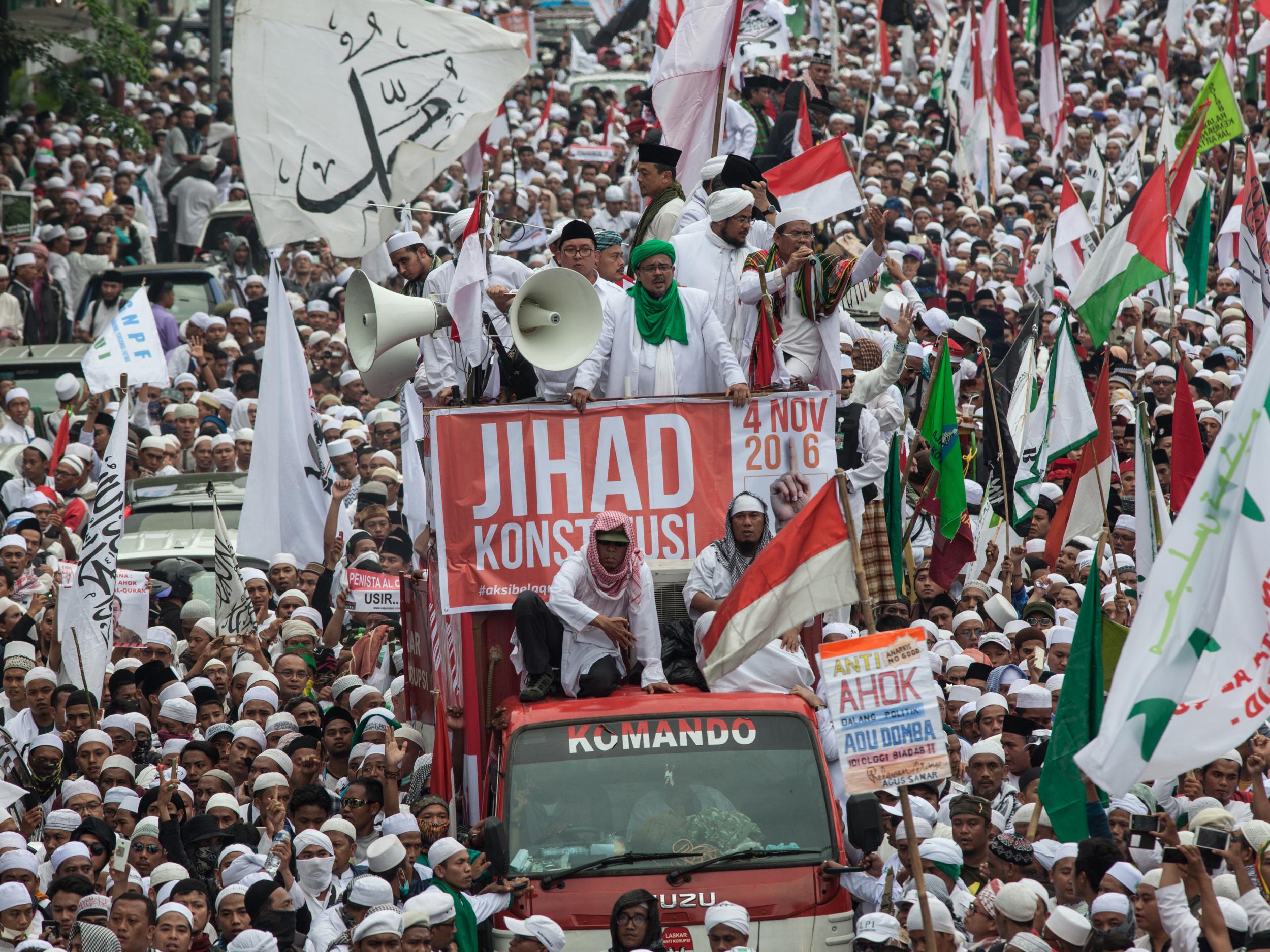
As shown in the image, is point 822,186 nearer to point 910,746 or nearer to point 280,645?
point 280,645

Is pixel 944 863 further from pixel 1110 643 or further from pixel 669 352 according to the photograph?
pixel 669 352

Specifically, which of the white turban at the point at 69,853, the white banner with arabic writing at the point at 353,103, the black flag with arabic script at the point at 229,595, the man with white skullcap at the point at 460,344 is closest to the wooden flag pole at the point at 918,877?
the man with white skullcap at the point at 460,344

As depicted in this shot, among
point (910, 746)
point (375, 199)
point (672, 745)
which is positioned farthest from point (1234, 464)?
point (375, 199)

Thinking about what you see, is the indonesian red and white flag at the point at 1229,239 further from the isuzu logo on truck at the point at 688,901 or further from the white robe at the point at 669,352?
the isuzu logo on truck at the point at 688,901

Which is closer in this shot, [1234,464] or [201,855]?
[1234,464]

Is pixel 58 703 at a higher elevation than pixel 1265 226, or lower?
lower

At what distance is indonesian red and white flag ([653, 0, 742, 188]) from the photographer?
1458 centimetres

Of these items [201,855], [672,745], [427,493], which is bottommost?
[201,855]

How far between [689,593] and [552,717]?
3.67 feet

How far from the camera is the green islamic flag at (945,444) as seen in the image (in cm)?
1418

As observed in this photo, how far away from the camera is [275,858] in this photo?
10328 mm

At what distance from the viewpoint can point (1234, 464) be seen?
639 cm

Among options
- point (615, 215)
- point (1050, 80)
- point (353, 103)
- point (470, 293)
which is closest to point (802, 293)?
point (470, 293)

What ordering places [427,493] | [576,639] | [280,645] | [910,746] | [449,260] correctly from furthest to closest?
[280,645], [449,260], [427,493], [576,639], [910,746]
